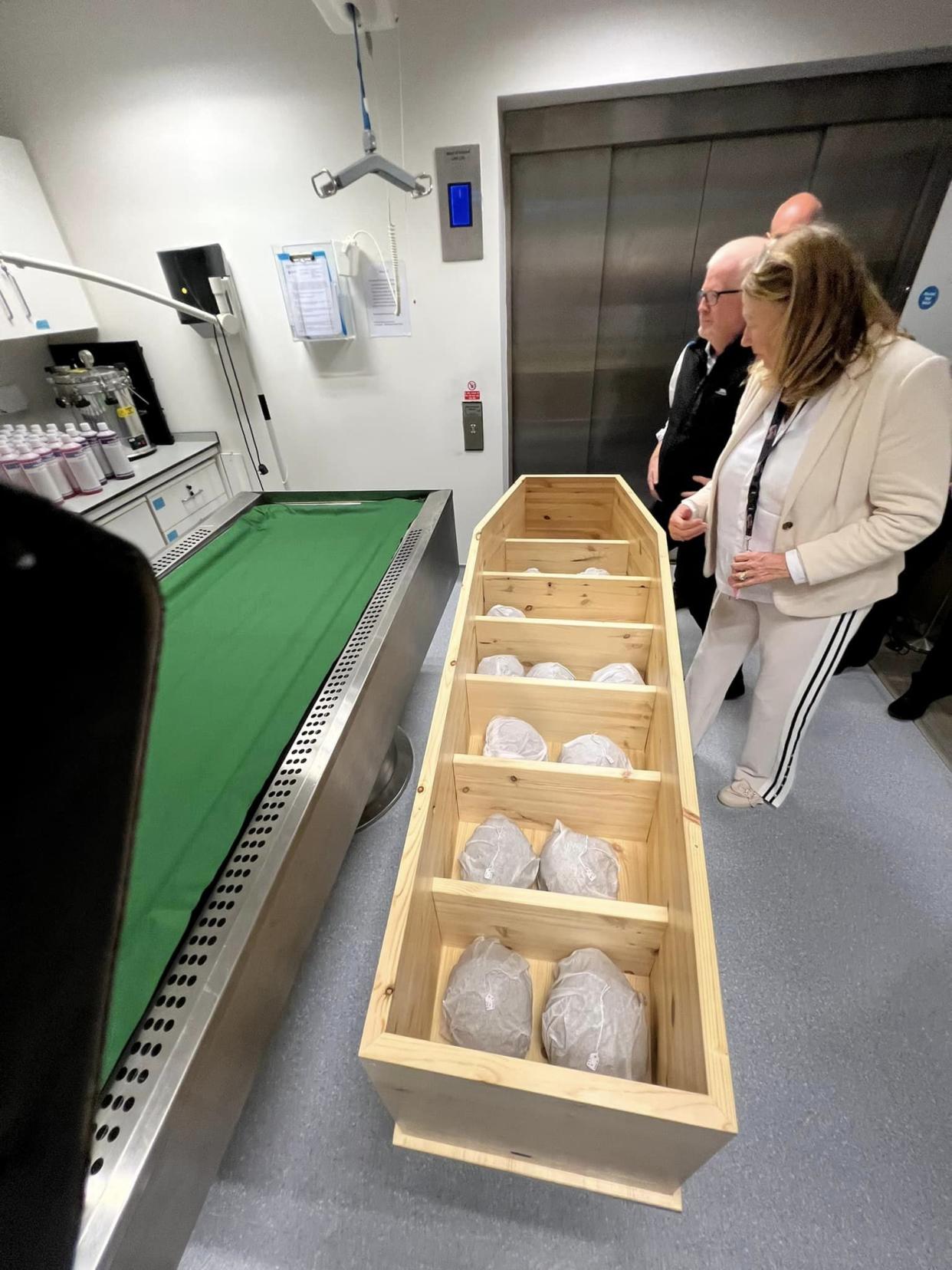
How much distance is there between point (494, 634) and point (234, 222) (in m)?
2.51

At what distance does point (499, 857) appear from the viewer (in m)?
1.08

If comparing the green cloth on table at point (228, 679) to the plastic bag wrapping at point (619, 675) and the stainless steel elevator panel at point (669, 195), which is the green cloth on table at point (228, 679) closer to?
the plastic bag wrapping at point (619, 675)

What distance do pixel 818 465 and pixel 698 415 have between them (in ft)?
2.66

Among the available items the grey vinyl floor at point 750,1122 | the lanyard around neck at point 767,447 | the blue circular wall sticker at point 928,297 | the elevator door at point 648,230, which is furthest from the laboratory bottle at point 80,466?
the blue circular wall sticker at point 928,297

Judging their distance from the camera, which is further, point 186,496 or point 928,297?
point 186,496

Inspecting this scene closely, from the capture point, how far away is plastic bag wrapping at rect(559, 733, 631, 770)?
4.02 feet

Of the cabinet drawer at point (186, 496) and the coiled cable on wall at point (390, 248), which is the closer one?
the coiled cable on wall at point (390, 248)

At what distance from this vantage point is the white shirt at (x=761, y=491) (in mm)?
1213

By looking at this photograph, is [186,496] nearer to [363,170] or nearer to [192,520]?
[192,520]

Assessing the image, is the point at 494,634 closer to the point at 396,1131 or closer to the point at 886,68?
the point at 396,1131

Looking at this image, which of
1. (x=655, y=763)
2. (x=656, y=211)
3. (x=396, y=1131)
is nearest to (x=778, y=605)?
(x=655, y=763)

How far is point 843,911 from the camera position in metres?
1.51

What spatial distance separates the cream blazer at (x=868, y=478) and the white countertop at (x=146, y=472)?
2.41m

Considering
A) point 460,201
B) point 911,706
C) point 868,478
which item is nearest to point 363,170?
point 460,201
